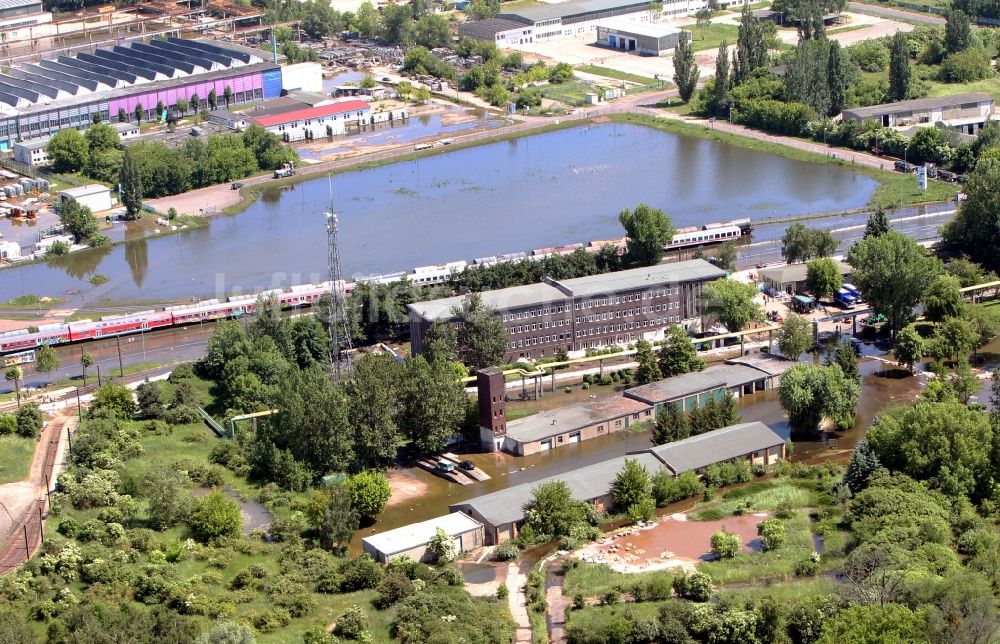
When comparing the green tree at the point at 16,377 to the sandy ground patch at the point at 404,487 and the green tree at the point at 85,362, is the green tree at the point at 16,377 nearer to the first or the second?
the green tree at the point at 85,362

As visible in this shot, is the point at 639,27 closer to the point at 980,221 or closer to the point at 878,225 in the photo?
the point at 878,225

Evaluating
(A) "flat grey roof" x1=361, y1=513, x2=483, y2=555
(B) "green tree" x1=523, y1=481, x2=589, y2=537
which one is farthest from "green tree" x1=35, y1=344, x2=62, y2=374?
(B) "green tree" x1=523, y1=481, x2=589, y2=537

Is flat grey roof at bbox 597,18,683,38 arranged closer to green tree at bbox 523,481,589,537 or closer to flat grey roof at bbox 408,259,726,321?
flat grey roof at bbox 408,259,726,321

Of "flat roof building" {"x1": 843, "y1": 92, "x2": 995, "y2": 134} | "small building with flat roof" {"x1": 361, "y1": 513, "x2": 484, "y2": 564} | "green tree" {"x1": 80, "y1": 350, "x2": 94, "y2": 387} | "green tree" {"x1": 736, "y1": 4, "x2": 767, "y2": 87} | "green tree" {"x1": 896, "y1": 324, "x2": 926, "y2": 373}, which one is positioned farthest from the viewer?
"green tree" {"x1": 736, "y1": 4, "x2": 767, "y2": 87}

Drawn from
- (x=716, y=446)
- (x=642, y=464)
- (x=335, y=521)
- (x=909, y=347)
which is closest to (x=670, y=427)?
(x=716, y=446)

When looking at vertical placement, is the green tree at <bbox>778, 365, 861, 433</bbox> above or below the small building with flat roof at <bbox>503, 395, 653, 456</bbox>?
above

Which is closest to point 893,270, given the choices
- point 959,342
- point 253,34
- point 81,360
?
point 959,342

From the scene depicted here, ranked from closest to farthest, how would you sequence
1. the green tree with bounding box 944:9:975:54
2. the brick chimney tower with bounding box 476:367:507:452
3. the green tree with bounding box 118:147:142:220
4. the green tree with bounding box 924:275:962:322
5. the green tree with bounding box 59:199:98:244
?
the brick chimney tower with bounding box 476:367:507:452
the green tree with bounding box 924:275:962:322
the green tree with bounding box 59:199:98:244
the green tree with bounding box 118:147:142:220
the green tree with bounding box 944:9:975:54

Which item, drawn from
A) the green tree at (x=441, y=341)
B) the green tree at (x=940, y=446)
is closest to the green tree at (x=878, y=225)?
the green tree at (x=940, y=446)

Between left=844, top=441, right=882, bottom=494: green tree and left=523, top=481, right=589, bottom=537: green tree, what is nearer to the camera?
left=523, top=481, right=589, bottom=537: green tree
